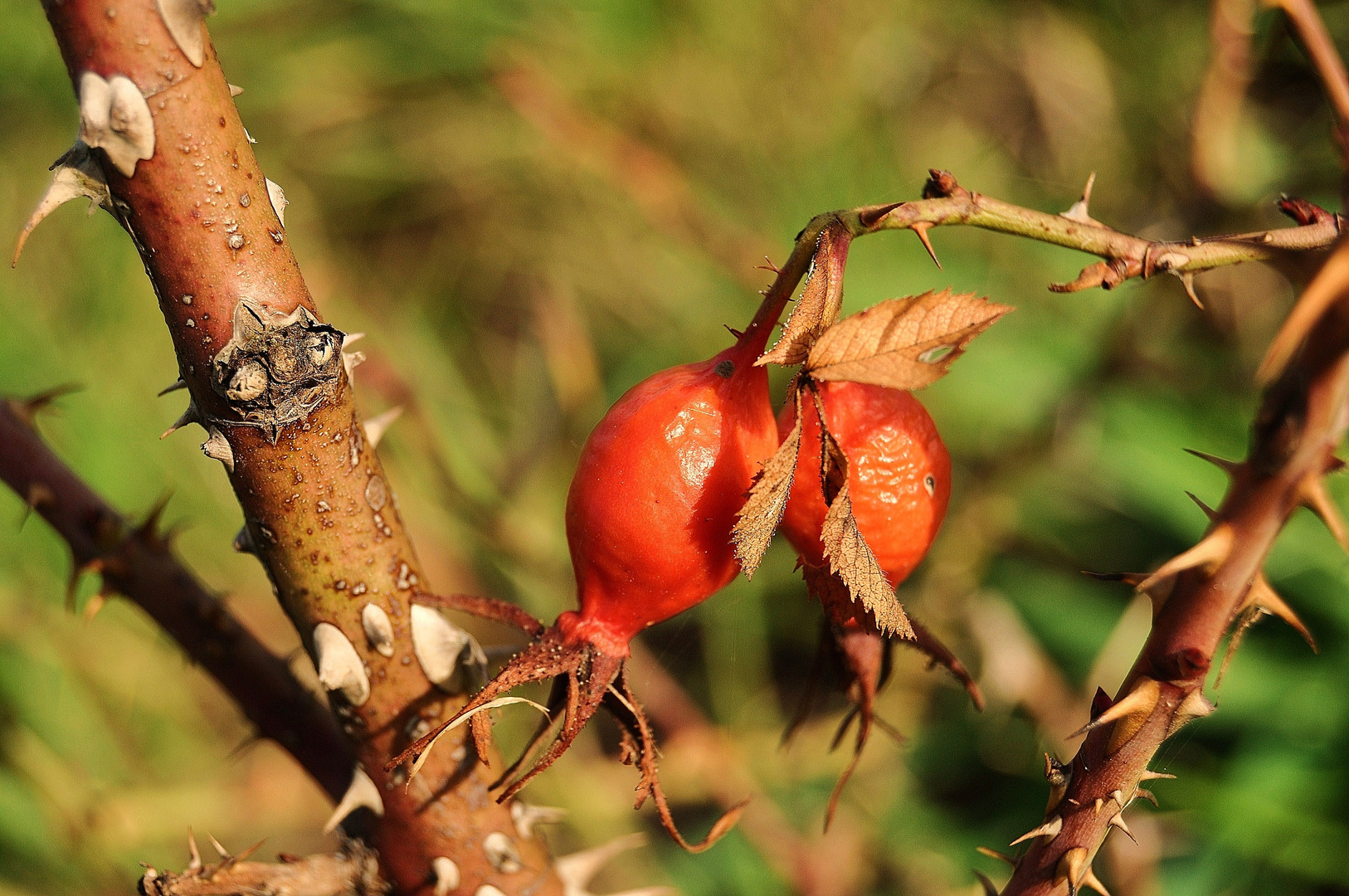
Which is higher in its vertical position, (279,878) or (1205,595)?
(1205,595)

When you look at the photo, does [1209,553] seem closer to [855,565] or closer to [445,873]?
[855,565]

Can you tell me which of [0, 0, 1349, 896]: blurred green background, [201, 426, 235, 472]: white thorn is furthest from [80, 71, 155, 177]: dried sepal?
[0, 0, 1349, 896]: blurred green background

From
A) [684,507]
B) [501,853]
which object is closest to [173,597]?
[501,853]

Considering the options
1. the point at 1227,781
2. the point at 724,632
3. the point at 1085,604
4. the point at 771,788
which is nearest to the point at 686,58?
the point at 724,632

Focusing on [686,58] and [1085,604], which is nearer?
[1085,604]

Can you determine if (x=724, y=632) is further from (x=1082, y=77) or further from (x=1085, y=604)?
(x=1082, y=77)

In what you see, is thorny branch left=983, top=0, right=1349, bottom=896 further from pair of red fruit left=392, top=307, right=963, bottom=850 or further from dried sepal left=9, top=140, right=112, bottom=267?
dried sepal left=9, top=140, right=112, bottom=267

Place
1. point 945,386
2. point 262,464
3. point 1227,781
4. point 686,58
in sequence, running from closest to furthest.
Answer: point 262,464
point 1227,781
point 945,386
point 686,58
